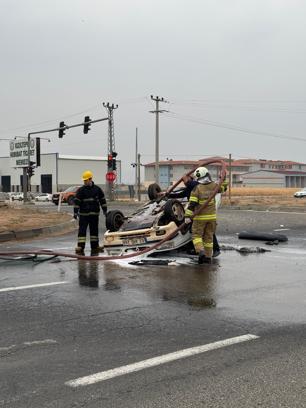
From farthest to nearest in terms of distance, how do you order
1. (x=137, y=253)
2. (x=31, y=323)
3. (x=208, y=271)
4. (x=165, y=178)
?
1. (x=165, y=178)
2. (x=137, y=253)
3. (x=208, y=271)
4. (x=31, y=323)

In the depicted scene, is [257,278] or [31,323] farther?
[257,278]

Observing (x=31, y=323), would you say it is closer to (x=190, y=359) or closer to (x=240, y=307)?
(x=190, y=359)

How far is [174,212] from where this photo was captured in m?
10.7

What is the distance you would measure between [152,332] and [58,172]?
295 ft

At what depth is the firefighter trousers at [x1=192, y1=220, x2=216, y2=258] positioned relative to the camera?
10.1m

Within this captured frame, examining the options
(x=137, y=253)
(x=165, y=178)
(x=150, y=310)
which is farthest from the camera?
(x=165, y=178)

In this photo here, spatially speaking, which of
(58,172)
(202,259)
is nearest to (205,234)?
(202,259)

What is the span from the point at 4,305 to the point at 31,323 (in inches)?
40.1

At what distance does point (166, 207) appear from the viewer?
10594mm

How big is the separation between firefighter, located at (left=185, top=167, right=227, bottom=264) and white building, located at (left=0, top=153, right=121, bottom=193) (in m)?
82.5

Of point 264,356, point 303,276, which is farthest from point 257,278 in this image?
point 264,356

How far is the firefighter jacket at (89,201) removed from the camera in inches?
460

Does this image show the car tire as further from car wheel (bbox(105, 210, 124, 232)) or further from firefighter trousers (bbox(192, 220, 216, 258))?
car wheel (bbox(105, 210, 124, 232))

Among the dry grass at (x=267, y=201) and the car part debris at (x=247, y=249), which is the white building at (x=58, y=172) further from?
the car part debris at (x=247, y=249)
